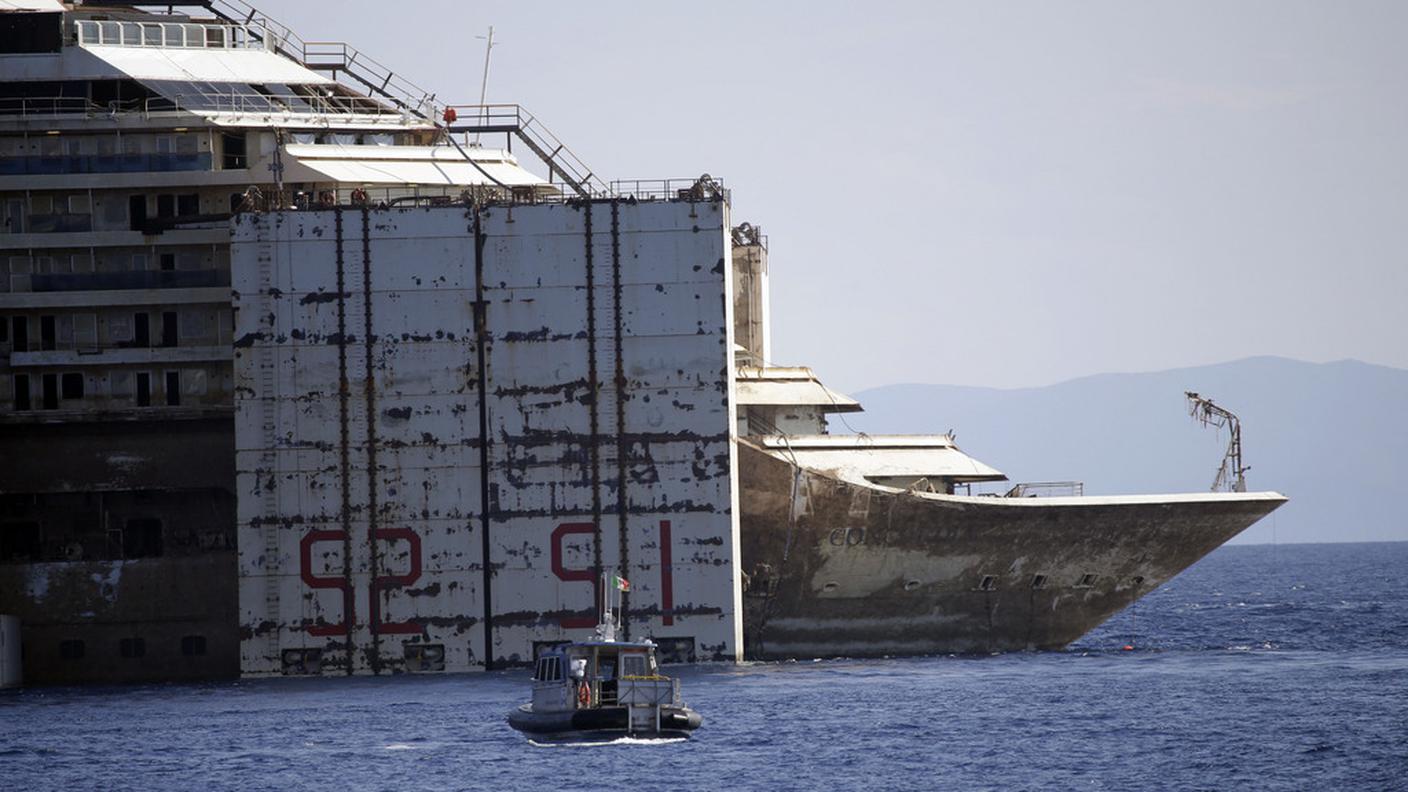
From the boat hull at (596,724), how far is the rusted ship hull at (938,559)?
14625 mm

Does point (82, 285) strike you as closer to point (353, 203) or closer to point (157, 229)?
point (157, 229)

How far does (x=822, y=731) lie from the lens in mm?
54750

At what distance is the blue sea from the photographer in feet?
159

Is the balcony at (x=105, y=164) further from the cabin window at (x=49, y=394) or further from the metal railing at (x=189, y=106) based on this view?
the cabin window at (x=49, y=394)

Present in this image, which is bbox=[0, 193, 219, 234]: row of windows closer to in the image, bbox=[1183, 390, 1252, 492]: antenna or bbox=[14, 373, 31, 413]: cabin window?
bbox=[14, 373, 31, 413]: cabin window

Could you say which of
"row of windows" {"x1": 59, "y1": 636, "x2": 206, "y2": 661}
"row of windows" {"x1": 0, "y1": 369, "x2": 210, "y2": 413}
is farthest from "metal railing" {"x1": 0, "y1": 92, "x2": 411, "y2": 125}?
"row of windows" {"x1": 59, "y1": 636, "x2": 206, "y2": 661}

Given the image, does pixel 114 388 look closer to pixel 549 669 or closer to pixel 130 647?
pixel 130 647

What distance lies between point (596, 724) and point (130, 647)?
20.7m

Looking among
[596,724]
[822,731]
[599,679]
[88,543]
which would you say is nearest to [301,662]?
[88,543]

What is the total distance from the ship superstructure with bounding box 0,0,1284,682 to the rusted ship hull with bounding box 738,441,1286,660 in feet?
0.31

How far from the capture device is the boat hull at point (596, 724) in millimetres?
52531

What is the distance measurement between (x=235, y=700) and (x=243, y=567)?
4189 mm

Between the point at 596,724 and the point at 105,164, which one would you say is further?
the point at 105,164

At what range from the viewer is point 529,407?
63844 millimetres
